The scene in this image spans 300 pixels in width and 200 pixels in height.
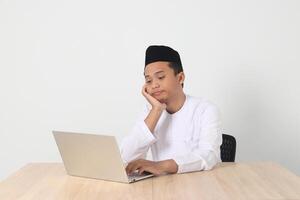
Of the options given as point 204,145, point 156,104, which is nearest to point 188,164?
point 204,145

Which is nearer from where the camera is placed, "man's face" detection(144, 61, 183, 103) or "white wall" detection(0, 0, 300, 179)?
"man's face" detection(144, 61, 183, 103)

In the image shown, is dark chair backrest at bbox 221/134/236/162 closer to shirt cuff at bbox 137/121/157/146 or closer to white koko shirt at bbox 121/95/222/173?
white koko shirt at bbox 121/95/222/173

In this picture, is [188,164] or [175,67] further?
[175,67]

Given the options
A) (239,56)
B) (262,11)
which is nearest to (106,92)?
(239,56)

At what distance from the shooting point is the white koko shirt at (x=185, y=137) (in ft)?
7.07

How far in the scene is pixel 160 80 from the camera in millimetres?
2408

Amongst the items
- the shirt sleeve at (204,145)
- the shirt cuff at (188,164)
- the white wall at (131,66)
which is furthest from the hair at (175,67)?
the white wall at (131,66)

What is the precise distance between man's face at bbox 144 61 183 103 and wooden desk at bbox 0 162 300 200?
0.50 metres

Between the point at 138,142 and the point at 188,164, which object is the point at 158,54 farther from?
the point at 188,164

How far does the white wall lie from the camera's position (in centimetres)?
346

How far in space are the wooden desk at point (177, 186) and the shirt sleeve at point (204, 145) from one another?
0.04m

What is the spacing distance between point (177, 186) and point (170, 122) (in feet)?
2.57

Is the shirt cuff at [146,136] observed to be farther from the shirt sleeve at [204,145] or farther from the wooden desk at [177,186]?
the wooden desk at [177,186]

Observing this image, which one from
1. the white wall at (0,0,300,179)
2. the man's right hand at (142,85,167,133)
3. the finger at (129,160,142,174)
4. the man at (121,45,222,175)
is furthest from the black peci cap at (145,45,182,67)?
the white wall at (0,0,300,179)
